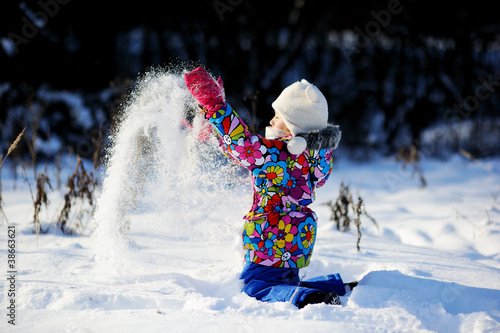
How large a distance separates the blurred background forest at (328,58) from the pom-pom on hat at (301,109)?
5.01 metres

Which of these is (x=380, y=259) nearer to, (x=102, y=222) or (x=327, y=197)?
(x=102, y=222)

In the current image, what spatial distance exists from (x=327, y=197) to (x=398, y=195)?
874 millimetres

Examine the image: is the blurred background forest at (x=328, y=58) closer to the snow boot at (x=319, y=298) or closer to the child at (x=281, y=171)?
the child at (x=281, y=171)

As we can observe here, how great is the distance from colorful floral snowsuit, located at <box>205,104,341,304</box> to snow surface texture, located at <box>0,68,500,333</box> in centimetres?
25

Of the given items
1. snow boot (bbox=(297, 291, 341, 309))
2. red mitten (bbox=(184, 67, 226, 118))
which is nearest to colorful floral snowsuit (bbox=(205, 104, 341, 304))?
red mitten (bbox=(184, 67, 226, 118))

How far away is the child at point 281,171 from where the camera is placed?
1.96 m

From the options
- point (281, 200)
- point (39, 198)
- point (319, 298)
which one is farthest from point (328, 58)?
point (319, 298)

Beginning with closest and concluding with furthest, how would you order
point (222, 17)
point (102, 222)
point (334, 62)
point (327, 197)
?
1. point (102, 222)
2. point (327, 197)
3. point (222, 17)
4. point (334, 62)

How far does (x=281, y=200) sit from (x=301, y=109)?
454 mm

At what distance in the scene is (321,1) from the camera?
28.1 feet

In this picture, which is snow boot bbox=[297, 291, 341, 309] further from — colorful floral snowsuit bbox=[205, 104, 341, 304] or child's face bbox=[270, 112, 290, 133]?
child's face bbox=[270, 112, 290, 133]

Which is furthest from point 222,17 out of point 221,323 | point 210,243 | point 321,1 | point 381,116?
point 221,323

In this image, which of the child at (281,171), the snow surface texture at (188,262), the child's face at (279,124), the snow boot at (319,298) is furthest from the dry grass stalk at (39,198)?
the snow boot at (319,298)

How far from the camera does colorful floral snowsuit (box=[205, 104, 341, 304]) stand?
79.7 inches
